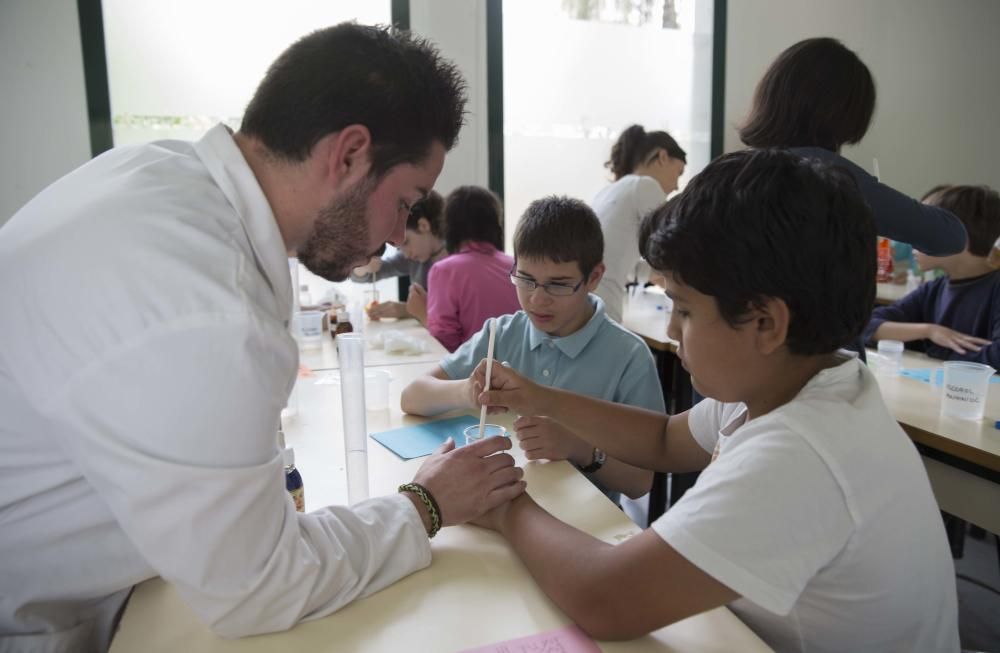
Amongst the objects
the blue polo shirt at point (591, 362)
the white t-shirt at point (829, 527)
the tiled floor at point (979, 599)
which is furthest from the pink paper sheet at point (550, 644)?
the tiled floor at point (979, 599)

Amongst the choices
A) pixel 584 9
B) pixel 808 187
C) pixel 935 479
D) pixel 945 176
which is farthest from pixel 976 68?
pixel 808 187

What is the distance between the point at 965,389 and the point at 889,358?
1.75 ft

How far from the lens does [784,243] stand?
Answer: 743mm

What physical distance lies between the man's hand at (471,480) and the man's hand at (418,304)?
1.91 m

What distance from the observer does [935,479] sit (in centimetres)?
159

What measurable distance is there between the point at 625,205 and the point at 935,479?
5.15ft

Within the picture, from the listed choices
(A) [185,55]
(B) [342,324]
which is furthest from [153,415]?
(A) [185,55]

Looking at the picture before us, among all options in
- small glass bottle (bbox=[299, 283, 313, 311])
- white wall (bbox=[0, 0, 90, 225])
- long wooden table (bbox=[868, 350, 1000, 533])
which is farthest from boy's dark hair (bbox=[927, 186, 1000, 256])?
white wall (bbox=[0, 0, 90, 225])

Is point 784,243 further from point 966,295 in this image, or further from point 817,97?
point 966,295

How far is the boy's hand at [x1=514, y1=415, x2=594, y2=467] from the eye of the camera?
121 centimetres

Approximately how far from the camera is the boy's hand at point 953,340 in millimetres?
2250

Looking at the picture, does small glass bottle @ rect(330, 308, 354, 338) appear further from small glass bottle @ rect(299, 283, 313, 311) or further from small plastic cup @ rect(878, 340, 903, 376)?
small plastic cup @ rect(878, 340, 903, 376)

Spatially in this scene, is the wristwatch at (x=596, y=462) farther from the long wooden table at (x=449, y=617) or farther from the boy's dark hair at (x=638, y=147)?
the boy's dark hair at (x=638, y=147)

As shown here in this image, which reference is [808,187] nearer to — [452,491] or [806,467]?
[806,467]
